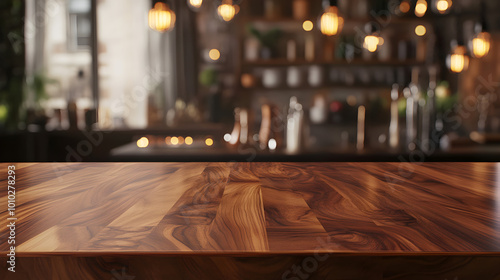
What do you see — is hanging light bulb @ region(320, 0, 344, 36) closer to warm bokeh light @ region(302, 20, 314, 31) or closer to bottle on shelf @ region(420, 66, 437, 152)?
bottle on shelf @ region(420, 66, 437, 152)

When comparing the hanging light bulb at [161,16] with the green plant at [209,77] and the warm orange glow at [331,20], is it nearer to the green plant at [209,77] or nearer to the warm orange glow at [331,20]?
the warm orange glow at [331,20]

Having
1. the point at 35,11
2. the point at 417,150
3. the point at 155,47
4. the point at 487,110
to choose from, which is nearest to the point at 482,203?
the point at 417,150

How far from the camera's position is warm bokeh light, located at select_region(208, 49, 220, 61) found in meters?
4.61

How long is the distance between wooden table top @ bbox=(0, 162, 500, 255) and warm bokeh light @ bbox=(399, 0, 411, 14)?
12.0 ft

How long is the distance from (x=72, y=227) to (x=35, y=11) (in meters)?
4.84

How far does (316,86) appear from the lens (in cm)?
427

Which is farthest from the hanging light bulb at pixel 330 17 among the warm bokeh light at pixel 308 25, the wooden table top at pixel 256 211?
the wooden table top at pixel 256 211

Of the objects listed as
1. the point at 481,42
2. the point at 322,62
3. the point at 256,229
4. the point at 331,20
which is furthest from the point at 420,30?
the point at 256,229

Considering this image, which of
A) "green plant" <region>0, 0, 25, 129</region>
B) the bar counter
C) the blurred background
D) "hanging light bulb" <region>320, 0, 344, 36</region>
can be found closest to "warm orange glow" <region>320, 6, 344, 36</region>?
"hanging light bulb" <region>320, 0, 344, 36</region>

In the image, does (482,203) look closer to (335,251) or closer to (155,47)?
(335,251)

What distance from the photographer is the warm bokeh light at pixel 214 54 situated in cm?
461

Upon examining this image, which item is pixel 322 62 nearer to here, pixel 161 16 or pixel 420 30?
pixel 420 30

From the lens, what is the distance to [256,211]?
1.84ft

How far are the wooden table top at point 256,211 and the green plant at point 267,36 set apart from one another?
348 cm
